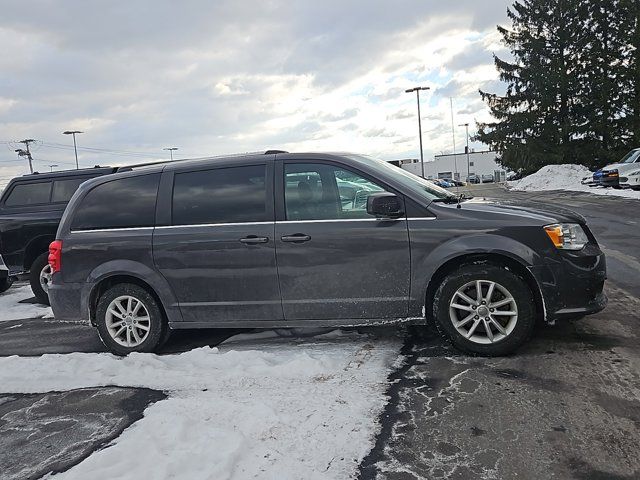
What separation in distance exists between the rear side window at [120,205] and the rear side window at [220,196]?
0.30 m

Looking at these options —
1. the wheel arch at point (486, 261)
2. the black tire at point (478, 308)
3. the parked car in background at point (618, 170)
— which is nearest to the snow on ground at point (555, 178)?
the parked car in background at point (618, 170)

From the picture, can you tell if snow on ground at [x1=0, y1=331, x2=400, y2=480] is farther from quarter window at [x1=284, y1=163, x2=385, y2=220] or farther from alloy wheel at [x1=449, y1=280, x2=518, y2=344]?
quarter window at [x1=284, y1=163, x2=385, y2=220]

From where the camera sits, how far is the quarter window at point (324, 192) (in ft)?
15.3

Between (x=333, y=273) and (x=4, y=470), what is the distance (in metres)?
2.68

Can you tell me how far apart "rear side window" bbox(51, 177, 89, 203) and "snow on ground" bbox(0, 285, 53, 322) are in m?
1.74

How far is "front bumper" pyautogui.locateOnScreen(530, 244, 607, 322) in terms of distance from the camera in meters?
4.25

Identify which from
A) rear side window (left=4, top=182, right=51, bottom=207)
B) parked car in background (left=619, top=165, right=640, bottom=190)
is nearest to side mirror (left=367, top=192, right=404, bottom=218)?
rear side window (left=4, top=182, right=51, bottom=207)

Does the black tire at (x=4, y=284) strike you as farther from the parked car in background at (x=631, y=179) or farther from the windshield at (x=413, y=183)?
the parked car in background at (x=631, y=179)

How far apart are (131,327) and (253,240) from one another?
1.59m

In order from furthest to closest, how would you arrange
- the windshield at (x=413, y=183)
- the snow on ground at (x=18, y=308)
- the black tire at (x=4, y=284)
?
the black tire at (x=4, y=284) < the snow on ground at (x=18, y=308) < the windshield at (x=413, y=183)

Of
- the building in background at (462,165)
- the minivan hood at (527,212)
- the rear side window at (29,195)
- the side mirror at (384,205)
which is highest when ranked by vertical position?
the building in background at (462,165)

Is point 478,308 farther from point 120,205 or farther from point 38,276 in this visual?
point 38,276

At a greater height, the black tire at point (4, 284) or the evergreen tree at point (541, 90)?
the evergreen tree at point (541, 90)

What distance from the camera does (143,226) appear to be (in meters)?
5.15
